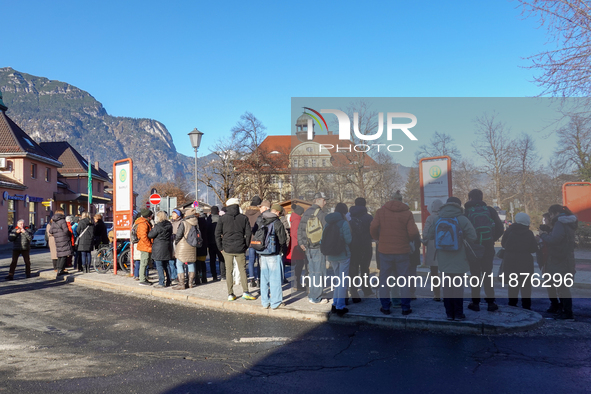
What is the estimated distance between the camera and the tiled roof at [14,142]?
120 ft

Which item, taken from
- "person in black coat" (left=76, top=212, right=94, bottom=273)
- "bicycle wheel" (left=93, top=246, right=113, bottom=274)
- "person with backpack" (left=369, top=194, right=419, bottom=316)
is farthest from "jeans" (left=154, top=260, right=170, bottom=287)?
"person with backpack" (left=369, top=194, right=419, bottom=316)

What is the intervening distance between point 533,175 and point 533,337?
15322mm

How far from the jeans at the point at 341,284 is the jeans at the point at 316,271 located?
1.50ft

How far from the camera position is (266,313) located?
779cm

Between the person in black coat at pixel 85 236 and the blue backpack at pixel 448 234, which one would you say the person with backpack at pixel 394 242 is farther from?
the person in black coat at pixel 85 236

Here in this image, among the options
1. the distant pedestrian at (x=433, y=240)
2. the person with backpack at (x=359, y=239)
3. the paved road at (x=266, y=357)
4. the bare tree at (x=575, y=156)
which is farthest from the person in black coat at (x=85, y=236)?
the bare tree at (x=575, y=156)

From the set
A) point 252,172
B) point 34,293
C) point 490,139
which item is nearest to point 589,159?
point 490,139

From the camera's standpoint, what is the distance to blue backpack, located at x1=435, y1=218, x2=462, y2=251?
6531mm

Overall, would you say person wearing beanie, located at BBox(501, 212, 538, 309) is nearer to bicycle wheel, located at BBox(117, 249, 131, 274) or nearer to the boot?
the boot

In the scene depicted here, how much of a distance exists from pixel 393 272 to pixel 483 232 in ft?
5.45

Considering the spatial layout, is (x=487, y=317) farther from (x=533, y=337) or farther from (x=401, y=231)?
(x=401, y=231)

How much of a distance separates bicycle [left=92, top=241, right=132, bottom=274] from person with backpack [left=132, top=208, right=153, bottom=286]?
2.70 metres

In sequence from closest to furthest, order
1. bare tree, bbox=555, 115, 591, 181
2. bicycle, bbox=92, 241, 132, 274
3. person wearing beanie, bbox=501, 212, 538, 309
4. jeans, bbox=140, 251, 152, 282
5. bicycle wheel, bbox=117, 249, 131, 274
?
person wearing beanie, bbox=501, 212, 538, 309
jeans, bbox=140, 251, 152, 282
bicycle wheel, bbox=117, 249, 131, 274
bicycle, bbox=92, 241, 132, 274
bare tree, bbox=555, 115, 591, 181

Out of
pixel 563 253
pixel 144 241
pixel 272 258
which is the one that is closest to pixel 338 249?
pixel 272 258
